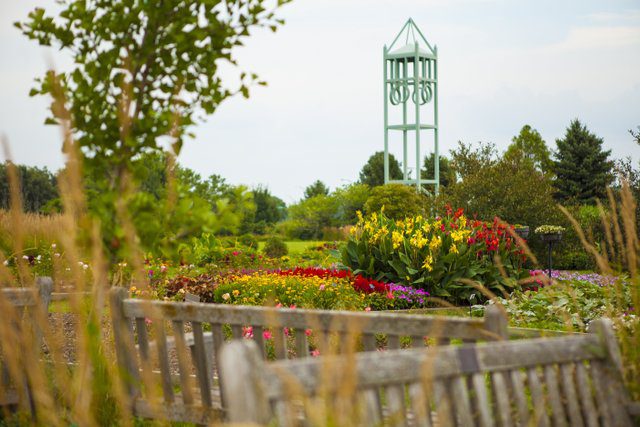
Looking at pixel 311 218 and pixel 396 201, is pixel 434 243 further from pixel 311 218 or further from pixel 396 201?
pixel 311 218

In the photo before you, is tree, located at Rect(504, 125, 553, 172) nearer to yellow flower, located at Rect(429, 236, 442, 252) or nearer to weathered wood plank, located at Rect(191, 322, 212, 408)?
yellow flower, located at Rect(429, 236, 442, 252)

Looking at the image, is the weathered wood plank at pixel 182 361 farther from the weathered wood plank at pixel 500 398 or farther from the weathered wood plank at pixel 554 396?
the weathered wood plank at pixel 554 396

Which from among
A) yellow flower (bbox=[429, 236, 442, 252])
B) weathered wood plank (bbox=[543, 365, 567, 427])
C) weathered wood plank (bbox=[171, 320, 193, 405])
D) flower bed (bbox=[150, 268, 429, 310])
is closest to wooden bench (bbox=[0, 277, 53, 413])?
weathered wood plank (bbox=[171, 320, 193, 405])

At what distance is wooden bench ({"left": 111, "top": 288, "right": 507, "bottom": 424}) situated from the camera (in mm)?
2975

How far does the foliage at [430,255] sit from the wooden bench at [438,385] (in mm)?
6715

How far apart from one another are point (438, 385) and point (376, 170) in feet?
131

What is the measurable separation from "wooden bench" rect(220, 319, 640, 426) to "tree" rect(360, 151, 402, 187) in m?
37.6

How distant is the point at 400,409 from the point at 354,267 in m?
8.05

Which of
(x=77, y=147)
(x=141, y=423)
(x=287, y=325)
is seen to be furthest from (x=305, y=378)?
(x=141, y=423)

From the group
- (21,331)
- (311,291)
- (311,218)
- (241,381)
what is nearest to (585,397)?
Result: (241,381)

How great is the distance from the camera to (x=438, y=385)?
250 centimetres

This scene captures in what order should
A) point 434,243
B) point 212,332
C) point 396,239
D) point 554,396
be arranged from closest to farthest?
point 554,396 → point 212,332 → point 434,243 → point 396,239

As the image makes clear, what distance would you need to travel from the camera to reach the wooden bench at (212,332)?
2.97m

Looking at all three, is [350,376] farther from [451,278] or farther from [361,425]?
[451,278]
